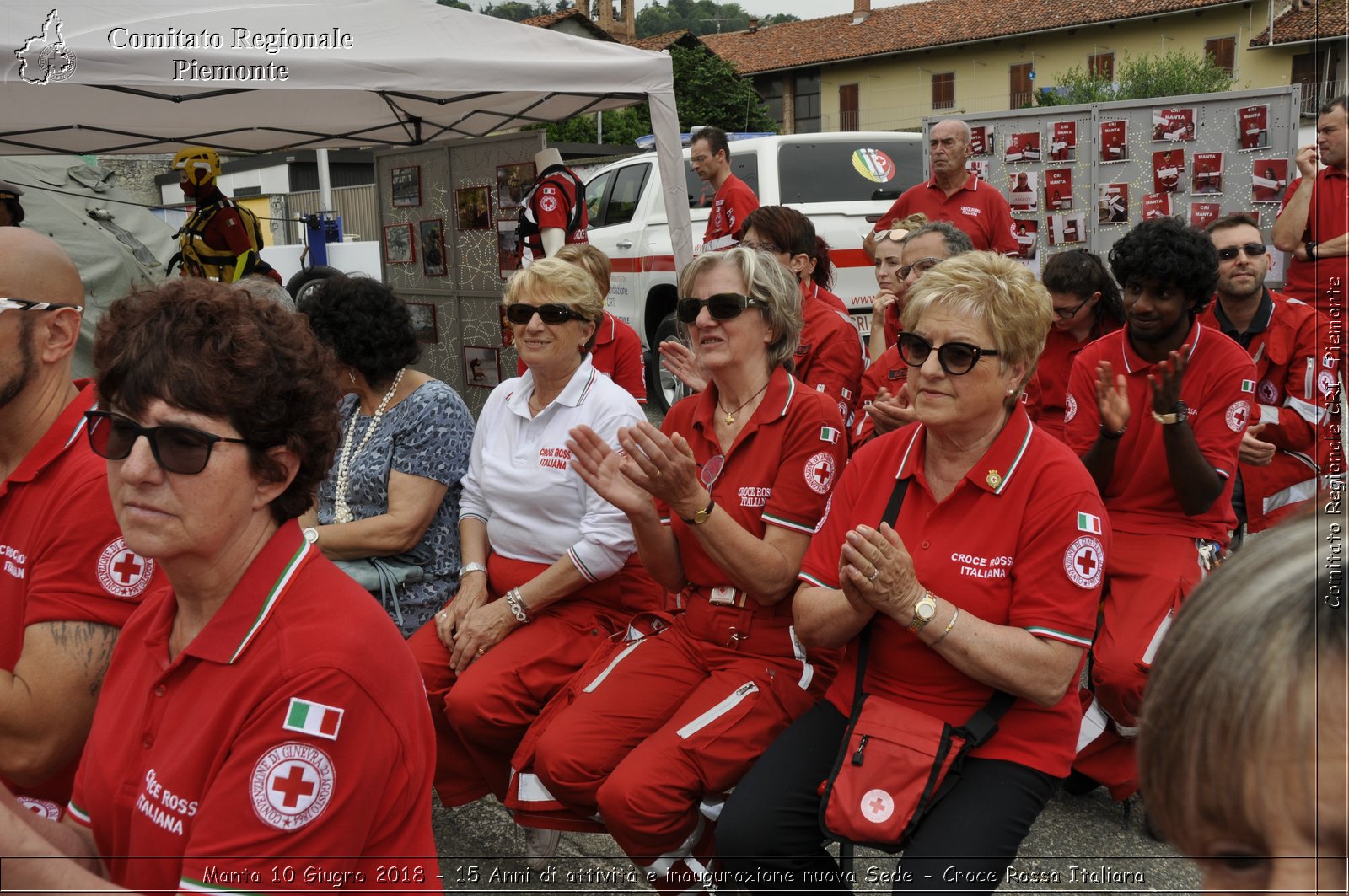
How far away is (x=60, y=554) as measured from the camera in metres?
2.08

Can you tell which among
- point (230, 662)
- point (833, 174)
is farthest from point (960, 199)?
point (230, 662)

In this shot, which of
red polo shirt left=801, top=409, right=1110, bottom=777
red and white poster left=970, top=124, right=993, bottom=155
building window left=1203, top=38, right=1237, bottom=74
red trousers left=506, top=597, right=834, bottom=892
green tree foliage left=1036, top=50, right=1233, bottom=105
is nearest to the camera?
red polo shirt left=801, top=409, right=1110, bottom=777

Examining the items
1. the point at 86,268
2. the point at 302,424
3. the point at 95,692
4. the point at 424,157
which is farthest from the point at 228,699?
the point at 86,268

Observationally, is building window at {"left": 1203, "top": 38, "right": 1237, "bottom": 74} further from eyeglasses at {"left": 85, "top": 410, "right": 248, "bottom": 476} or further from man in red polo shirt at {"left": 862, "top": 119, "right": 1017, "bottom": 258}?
eyeglasses at {"left": 85, "top": 410, "right": 248, "bottom": 476}

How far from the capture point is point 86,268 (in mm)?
8977

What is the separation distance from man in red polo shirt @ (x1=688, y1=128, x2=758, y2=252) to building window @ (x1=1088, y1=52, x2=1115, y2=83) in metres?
35.9

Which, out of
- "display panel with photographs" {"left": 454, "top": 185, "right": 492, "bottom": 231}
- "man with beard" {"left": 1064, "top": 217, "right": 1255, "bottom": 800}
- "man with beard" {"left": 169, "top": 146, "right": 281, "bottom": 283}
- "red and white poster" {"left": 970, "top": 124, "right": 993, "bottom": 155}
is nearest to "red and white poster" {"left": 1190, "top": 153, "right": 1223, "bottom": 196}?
"red and white poster" {"left": 970, "top": 124, "right": 993, "bottom": 155}

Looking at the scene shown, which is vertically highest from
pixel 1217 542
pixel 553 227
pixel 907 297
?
pixel 553 227

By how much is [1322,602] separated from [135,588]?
2.04 metres

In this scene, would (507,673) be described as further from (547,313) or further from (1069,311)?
(1069,311)

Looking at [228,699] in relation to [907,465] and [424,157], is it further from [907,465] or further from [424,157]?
[424,157]

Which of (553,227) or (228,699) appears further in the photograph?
(553,227)

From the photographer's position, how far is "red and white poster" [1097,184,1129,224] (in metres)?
8.02

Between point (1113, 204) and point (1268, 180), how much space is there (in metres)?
1.03
